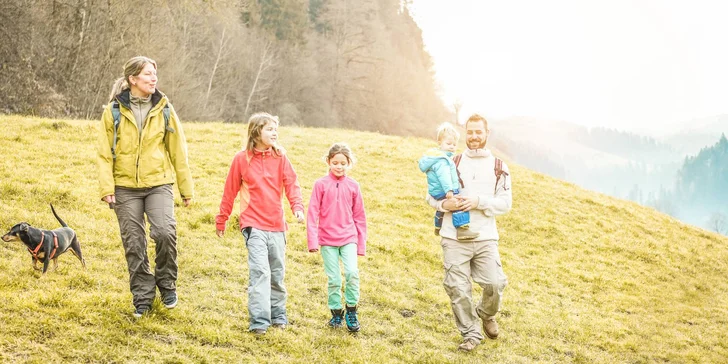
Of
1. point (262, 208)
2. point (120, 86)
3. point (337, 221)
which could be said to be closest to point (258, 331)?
point (262, 208)

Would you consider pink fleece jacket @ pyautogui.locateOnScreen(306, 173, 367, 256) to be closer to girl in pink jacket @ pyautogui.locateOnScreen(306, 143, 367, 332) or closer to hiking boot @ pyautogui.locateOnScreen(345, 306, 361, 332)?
girl in pink jacket @ pyautogui.locateOnScreen(306, 143, 367, 332)

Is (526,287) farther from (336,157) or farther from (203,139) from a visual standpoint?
(203,139)

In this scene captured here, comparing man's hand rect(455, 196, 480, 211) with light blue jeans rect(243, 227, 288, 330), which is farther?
man's hand rect(455, 196, 480, 211)

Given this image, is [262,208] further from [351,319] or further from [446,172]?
[446,172]

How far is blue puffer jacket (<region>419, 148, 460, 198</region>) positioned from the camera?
639 centimetres

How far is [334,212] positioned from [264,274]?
1.09 m

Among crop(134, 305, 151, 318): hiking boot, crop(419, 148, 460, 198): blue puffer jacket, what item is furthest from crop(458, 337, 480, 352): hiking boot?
crop(134, 305, 151, 318): hiking boot

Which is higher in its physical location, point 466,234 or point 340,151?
point 340,151

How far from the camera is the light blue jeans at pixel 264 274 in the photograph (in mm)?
5816

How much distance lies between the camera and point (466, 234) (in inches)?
253

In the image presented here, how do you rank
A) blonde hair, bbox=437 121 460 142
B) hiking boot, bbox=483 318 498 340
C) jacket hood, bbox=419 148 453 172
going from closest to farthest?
jacket hood, bbox=419 148 453 172, blonde hair, bbox=437 121 460 142, hiking boot, bbox=483 318 498 340

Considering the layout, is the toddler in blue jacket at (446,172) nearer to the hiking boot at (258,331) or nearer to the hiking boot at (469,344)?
the hiking boot at (469,344)

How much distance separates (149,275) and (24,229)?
6.48 feet

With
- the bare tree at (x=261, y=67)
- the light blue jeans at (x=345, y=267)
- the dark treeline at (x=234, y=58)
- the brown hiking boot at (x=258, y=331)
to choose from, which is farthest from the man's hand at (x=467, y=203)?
the bare tree at (x=261, y=67)
